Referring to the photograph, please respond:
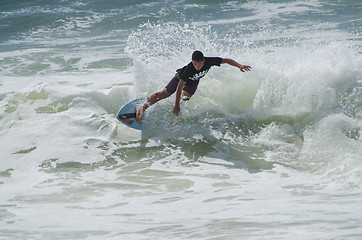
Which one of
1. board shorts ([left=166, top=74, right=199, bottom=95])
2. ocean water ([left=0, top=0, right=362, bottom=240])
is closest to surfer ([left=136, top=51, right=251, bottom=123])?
board shorts ([left=166, top=74, right=199, bottom=95])

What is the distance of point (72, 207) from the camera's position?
4.23 meters

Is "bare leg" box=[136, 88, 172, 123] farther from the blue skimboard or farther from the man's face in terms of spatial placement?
the man's face

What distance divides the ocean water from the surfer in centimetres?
30

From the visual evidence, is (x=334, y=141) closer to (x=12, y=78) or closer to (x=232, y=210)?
(x=232, y=210)

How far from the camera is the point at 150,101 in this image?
6758 mm

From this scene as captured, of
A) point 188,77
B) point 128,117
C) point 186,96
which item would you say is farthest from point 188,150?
point 128,117

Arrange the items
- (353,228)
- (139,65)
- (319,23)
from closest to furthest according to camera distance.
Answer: (353,228) < (139,65) < (319,23)

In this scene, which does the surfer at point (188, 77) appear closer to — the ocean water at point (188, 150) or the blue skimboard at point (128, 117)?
the blue skimboard at point (128, 117)

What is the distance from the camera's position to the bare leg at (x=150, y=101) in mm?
6605

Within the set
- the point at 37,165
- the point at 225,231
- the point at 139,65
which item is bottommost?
the point at 37,165

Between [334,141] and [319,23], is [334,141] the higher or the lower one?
the lower one

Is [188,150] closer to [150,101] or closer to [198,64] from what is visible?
[150,101]

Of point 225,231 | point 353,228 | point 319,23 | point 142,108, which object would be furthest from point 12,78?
point 319,23

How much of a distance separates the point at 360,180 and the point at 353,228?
60.1 inches
